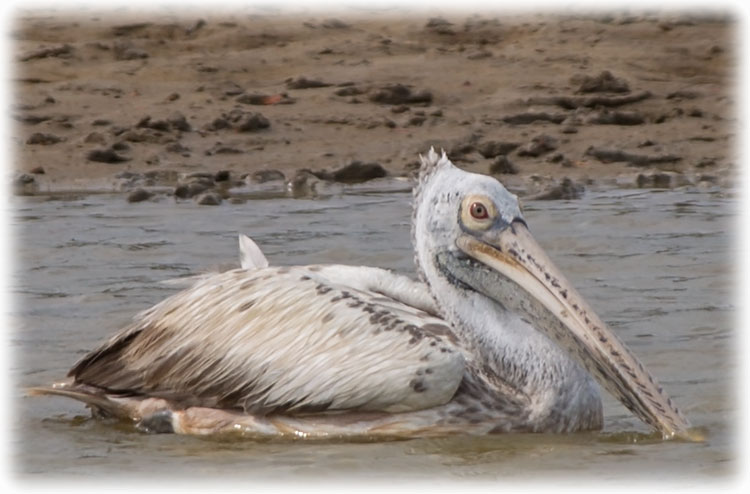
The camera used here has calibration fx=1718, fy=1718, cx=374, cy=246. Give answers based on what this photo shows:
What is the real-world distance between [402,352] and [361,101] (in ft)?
22.5

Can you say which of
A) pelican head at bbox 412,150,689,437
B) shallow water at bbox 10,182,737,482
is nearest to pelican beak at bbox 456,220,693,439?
pelican head at bbox 412,150,689,437

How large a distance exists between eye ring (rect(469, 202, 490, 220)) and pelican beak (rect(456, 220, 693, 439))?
0.05m

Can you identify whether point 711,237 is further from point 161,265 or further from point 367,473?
point 367,473

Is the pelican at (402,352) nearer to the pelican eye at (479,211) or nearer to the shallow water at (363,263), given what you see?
the pelican eye at (479,211)

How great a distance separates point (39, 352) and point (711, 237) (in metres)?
4.00

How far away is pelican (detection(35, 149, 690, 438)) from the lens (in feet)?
19.2

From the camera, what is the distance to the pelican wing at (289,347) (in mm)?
5844

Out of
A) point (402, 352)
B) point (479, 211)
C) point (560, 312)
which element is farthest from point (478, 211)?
point (402, 352)

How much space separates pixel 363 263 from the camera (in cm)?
880

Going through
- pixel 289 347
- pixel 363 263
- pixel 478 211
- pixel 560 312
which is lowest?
pixel 363 263

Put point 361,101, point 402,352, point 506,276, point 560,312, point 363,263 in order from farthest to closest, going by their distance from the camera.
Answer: point 361,101 < point 363,263 < point 506,276 < point 560,312 < point 402,352

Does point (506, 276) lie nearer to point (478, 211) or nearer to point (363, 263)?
point (478, 211)

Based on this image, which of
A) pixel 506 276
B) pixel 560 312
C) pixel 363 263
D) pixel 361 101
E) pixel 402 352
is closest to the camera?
pixel 402 352

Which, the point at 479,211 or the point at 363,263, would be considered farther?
the point at 363,263
